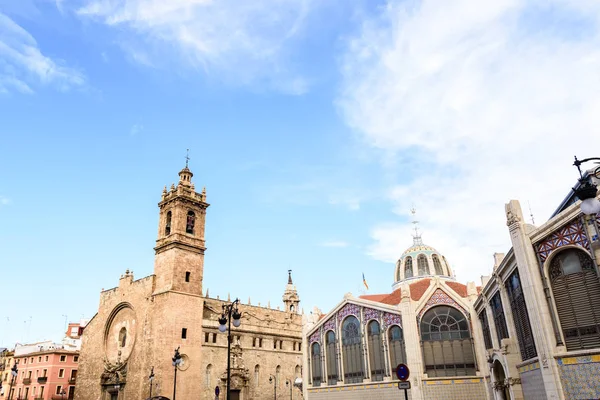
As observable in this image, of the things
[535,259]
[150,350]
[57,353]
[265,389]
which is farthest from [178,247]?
[535,259]

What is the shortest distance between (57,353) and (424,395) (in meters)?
53.8

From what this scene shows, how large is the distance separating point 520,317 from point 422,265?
30659 mm

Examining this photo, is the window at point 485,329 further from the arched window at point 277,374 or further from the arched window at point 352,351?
the arched window at point 277,374

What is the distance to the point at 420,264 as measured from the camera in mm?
48656

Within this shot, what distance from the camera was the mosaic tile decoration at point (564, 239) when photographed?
14277 mm

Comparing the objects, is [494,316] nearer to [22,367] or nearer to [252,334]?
[252,334]

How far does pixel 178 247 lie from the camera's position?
47.7 metres

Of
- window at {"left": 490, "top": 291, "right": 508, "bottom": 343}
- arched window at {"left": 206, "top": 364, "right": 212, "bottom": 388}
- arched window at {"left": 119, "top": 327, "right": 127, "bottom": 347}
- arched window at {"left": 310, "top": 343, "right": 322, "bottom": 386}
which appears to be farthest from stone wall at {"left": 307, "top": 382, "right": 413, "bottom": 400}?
arched window at {"left": 119, "top": 327, "right": 127, "bottom": 347}

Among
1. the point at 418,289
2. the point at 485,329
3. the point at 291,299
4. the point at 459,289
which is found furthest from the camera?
the point at 291,299

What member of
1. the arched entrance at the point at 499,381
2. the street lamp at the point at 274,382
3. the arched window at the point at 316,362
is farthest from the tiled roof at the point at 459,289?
the street lamp at the point at 274,382

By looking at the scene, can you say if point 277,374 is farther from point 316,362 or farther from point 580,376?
point 580,376

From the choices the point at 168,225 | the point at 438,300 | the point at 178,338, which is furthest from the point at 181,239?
the point at 438,300

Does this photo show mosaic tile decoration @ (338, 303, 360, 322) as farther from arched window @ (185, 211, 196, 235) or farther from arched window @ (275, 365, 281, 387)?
arched window @ (185, 211, 196, 235)

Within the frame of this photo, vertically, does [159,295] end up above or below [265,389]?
above
